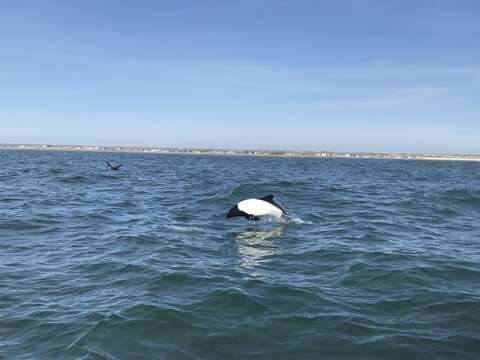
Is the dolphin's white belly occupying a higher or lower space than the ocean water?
higher

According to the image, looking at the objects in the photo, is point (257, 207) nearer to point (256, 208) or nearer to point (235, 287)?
point (256, 208)

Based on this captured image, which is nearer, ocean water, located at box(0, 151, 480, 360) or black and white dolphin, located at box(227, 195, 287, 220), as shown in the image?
ocean water, located at box(0, 151, 480, 360)

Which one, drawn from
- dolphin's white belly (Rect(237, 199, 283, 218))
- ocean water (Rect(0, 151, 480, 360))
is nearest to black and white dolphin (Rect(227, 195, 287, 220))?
dolphin's white belly (Rect(237, 199, 283, 218))

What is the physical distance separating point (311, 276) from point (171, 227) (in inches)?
256

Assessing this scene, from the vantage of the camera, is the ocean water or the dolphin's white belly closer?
the ocean water

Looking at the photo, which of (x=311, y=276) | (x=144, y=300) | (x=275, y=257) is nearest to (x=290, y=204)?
(x=275, y=257)

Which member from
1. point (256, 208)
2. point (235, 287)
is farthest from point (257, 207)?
point (235, 287)

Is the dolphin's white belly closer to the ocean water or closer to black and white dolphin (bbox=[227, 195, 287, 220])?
black and white dolphin (bbox=[227, 195, 287, 220])

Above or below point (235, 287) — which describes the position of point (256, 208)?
above

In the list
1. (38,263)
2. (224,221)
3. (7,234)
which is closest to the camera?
(38,263)

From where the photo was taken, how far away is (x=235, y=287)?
8.51m

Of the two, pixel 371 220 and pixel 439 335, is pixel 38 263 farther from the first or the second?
pixel 371 220

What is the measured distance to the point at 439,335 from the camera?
657 cm

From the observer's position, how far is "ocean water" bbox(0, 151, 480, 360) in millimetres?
6262
